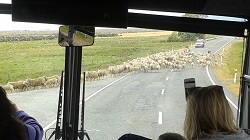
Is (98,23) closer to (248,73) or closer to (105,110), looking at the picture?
(105,110)

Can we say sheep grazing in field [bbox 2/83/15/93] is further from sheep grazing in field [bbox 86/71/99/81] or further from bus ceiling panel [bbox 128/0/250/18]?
bus ceiling panel [bbox 128/0/250/18]

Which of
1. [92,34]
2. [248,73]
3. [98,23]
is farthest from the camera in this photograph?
[248,73]

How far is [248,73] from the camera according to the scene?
11.9 feet

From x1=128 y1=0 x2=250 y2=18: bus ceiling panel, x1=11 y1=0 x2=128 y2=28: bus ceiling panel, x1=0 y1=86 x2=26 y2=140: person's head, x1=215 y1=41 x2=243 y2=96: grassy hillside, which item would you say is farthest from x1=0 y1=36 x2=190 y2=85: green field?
x1=0 y1=86 x2=26 y2=140: person's head

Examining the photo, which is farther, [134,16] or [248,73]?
[248,73]

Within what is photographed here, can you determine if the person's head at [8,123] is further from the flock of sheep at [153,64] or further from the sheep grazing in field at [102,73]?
the sheep grazing in field at [102,73]

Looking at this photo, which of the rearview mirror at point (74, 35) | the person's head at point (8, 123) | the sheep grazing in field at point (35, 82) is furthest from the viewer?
the sheep grazing in field at point (35, 82)

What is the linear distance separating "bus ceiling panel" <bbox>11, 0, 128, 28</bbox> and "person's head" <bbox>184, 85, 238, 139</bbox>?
3.54 feet

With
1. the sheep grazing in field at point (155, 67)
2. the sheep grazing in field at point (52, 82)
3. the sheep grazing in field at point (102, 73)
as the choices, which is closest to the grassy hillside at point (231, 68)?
the sheep grazing in field at point (155, 67)

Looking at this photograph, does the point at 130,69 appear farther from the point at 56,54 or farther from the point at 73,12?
the point at 73,12

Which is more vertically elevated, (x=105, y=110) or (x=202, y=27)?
(x=202, y=27)

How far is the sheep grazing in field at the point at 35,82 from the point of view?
3.46 metres

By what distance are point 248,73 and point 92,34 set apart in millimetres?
1622

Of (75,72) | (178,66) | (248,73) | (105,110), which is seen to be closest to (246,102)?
(248,73)
